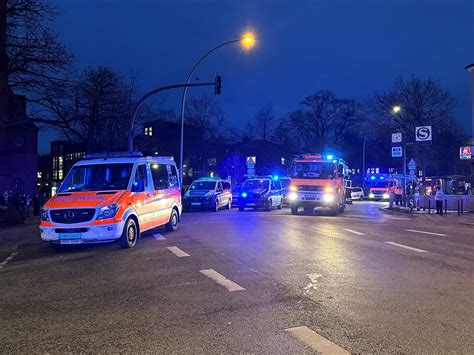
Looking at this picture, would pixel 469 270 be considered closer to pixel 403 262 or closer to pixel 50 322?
pixel 403 262

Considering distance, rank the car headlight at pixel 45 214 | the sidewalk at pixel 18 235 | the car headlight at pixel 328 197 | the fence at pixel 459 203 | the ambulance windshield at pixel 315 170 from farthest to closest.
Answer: the fence at pixel 459 203, the ambulance windshield at pixel 315 170, the car headlight at pixel 328 197, the sidewalk at pixel 18 235, the car headlight at pixel 45 214

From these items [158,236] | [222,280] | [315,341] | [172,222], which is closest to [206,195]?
[172,222]

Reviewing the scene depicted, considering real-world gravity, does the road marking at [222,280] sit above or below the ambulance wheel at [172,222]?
below

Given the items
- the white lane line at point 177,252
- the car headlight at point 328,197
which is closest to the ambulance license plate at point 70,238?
the white lane line at point 177,252

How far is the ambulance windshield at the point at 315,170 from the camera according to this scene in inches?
920

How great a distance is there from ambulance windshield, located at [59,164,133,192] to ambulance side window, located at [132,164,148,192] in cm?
20

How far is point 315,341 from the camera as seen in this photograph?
15.7 feet

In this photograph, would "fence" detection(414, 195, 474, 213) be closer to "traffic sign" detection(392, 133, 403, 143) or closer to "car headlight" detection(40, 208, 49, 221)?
"traffic sign" detection(392, 133, 403, 143)

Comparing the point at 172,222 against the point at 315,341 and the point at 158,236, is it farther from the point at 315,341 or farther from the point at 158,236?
the point at 315,341

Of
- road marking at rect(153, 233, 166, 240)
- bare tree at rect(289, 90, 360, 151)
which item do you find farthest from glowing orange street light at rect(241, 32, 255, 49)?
bare tree at rect(289, 90, 360, 151)

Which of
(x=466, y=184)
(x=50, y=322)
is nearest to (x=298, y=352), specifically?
(x=50, y=322)

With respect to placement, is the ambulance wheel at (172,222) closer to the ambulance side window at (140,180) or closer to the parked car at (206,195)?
the ambulance side window at (140,180)

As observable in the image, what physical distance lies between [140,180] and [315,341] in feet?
27.2

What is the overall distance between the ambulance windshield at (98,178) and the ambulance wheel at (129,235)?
907 millimetres
